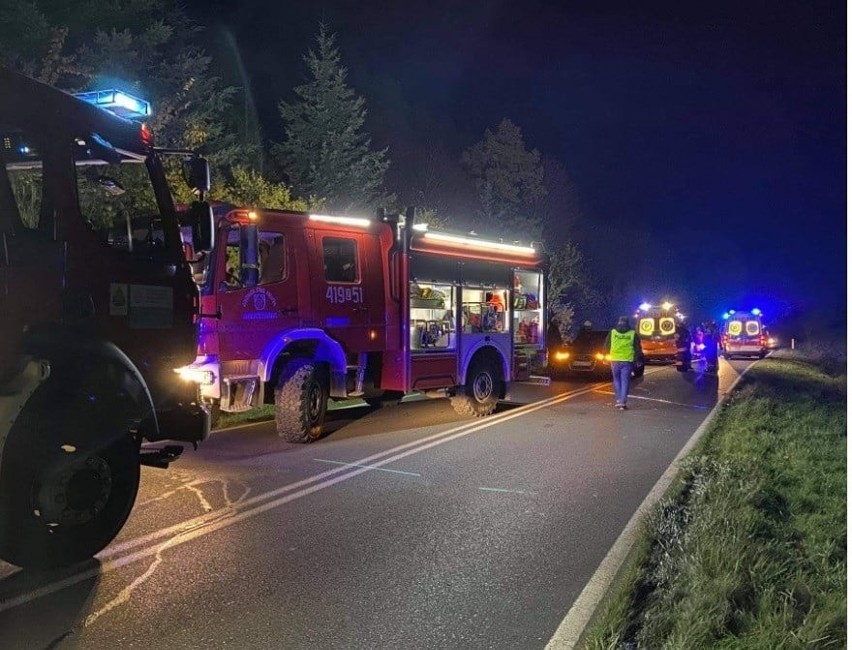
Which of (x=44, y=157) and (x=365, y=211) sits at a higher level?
(x=365, y=211)

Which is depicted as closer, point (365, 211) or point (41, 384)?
point (41, 384)

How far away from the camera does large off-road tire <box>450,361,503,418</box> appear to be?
38.6ft

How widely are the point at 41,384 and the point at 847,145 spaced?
4210 mm

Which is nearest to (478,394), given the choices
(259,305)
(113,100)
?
(259,305)

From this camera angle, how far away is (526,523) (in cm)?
586

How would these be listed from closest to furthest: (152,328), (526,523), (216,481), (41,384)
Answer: (41,384) → (152,328) → (526,523) → (216,481)

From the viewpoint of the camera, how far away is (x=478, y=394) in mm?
11930

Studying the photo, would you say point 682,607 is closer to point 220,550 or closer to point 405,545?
point 405,545

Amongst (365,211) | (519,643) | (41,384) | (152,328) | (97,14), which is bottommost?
(519,643)

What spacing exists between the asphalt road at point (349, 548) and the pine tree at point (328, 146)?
1589 cm

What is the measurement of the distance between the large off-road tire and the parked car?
27.6ft

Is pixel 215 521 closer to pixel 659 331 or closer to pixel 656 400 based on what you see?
pixel 656 400

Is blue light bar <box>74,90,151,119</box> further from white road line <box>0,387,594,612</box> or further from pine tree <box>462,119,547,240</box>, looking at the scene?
pine tree <box>462,119,547,240</box>

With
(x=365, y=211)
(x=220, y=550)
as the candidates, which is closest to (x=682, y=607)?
(x=220, y=550)
